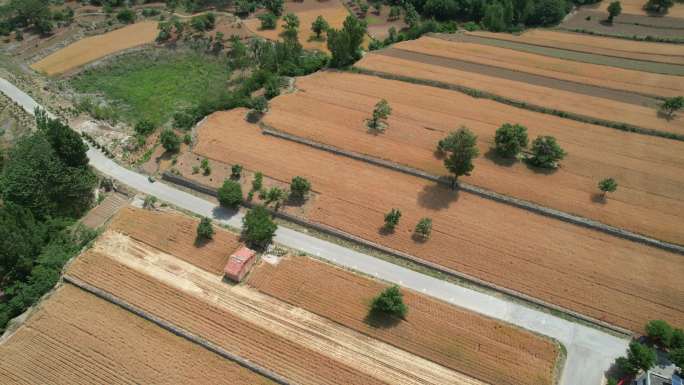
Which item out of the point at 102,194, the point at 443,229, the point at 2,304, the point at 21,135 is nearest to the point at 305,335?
the point at 443,229

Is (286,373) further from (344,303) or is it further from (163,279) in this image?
(163,279)

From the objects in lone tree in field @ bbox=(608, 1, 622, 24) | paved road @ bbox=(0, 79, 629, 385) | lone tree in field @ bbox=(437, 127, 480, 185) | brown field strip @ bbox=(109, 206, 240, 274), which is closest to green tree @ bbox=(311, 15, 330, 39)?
lone tree in field @ bbox=(437, 127, 480, 185)

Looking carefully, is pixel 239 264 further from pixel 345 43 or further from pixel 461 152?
pixel 345 43

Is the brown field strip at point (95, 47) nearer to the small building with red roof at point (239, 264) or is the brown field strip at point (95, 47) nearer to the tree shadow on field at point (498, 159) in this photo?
the small building with red roof at point (239, 264)

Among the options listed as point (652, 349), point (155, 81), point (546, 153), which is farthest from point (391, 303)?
point (155, 81)

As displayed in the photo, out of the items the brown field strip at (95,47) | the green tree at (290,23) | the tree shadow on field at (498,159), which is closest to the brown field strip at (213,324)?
the tree shadow on field at (498,159)

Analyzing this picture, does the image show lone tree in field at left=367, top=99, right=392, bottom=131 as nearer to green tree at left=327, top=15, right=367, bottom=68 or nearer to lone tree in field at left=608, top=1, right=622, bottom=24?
green tree at left=327, top=15, right=367, bottom=68

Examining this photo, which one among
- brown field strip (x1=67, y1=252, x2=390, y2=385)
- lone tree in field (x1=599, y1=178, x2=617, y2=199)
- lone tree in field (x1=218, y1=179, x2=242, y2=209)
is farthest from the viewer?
lone tree in field (x1=599, y1=178, x2=617, y2=199)
